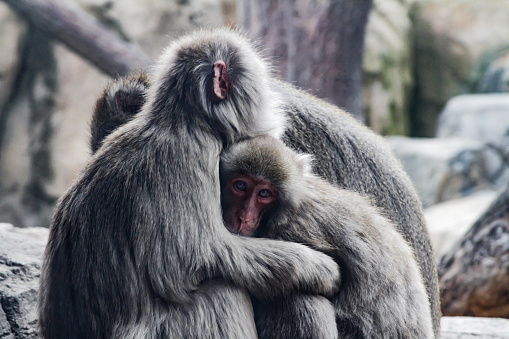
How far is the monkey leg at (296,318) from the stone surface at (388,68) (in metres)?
12.9

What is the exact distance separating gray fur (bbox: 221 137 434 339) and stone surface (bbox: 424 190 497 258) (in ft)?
16.7

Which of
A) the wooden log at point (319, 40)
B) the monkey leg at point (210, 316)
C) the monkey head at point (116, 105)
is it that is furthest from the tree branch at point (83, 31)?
the monkey leg at point (210, 316)

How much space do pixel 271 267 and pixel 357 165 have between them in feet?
4.42

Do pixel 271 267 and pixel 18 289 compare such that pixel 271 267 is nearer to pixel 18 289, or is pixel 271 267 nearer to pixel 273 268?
pixel 273 268

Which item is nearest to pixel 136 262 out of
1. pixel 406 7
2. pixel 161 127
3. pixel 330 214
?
pixel 161 127

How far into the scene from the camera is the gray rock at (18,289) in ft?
12.2

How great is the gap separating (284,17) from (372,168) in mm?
4133

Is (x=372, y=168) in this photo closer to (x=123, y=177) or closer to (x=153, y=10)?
(x=123, y=177)

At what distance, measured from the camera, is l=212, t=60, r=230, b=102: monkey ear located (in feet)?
10.3

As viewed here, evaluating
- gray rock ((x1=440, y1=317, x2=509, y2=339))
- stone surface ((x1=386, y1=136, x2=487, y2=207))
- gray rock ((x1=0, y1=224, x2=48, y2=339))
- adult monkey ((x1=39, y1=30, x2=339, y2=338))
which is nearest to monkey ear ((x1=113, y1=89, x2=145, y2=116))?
adult monkey ((x1=39, y1=30, x2=339, y2=338))

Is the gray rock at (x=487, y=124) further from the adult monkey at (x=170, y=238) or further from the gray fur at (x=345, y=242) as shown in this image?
the adult monkey at (x=170, y=238)

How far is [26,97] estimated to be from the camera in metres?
12.1

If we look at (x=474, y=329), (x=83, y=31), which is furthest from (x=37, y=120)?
(x=474, y=329)

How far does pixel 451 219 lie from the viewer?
9.80 meters
